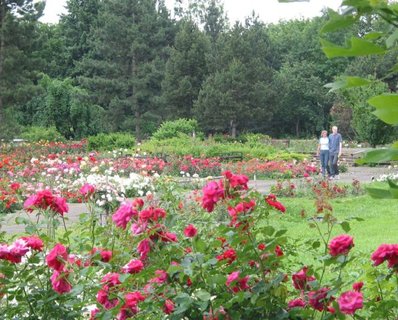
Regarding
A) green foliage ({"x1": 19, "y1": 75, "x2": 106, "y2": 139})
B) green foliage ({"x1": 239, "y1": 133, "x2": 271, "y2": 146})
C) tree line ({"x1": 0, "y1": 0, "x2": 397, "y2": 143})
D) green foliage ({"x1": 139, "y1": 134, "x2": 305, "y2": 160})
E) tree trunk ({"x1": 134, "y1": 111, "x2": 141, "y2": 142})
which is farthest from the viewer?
tree trunk ({"x1": 134, "y1": 111, "x2": 141, "y2": 142})

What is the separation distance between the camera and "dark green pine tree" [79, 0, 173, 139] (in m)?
42.1

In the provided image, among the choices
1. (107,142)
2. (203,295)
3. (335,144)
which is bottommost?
(107,142)

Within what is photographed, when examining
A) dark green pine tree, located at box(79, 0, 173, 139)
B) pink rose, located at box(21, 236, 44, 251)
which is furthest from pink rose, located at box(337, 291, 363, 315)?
dark green pine tree, located at box(79, 0, 173, 139)

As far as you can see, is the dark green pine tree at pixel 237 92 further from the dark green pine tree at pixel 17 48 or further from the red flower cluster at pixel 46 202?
the red flower cluster at pixel 46 202

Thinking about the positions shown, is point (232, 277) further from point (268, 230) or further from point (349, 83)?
point (349, 83)

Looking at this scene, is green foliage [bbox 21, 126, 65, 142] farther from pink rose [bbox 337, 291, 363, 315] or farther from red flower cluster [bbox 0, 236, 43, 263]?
pink rose [bbox 337, 291, 363, 315]

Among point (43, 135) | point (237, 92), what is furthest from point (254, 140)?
point (43, 135)

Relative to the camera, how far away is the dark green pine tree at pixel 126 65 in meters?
42.1

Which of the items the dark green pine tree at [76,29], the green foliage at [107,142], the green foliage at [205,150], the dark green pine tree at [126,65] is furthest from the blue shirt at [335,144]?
the dark green pine tree at [76,29]

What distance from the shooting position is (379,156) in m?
0.77

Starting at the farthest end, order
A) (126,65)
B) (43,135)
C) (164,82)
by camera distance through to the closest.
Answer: (126,65) → (164,82) → (43,135)

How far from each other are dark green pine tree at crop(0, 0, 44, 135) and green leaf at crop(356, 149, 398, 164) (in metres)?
28.9

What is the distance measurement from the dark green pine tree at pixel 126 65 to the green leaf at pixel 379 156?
1629 inches

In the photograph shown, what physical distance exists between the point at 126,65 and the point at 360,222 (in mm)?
35266
